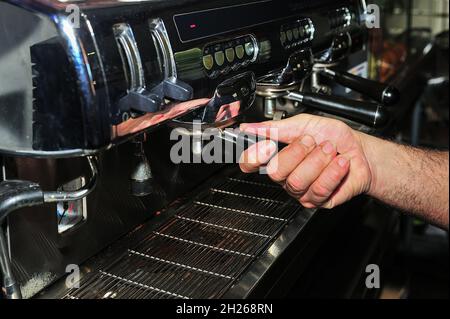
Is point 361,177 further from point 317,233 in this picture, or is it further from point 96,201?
point 96,201

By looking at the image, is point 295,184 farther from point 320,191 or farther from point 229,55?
point 229,55

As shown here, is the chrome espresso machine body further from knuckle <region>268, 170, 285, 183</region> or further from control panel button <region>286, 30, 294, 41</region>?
knuckle <region>268, 170, 285, 183</region>

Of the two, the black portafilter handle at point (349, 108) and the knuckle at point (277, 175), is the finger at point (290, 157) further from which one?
the black portafilter handle at point (349, 108)

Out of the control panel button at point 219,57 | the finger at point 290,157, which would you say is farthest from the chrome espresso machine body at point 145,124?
the finger at point 290,157

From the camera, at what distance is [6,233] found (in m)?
0.93

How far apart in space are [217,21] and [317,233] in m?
0.61

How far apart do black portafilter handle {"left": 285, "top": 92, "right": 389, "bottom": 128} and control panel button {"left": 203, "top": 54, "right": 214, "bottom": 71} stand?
413 mm

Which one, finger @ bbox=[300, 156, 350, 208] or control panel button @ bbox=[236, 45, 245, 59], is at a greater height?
control panel button @ bbox=[236, 45, 245, 59]

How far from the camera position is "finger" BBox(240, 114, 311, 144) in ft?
3.37

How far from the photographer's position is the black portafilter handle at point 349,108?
125cm

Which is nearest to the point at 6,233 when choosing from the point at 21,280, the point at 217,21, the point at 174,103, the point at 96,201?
the point at 21,280

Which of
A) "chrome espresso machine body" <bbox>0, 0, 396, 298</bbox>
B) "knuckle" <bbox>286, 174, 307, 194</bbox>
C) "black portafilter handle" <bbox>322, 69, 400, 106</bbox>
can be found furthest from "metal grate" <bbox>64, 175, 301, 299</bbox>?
"black portafilter handle" <bbox>322, 69, 400, 106</bbox>

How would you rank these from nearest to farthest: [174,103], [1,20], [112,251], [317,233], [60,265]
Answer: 1. [1,20]
2. [174,103]
3. [60,265]
4. [112,251]
5. [317,233]

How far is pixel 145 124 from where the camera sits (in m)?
0.84
